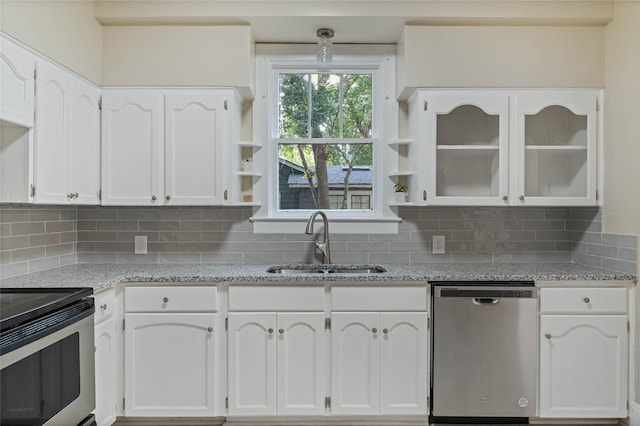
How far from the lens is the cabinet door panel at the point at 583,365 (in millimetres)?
2240

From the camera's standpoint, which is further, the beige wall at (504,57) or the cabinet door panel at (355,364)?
the beige wall at (504,57)

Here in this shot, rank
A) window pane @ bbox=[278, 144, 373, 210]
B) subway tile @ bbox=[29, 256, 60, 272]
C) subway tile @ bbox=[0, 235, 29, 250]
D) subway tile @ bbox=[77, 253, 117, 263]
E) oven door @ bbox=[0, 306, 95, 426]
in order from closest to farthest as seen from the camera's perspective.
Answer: oven door @ bbox=[0, 306, 95, 426], subway tile @ bbox=[0, 235, 29, 250], subway tile @ bbox=[29, 256, 60, 272], subway tile @ bbox=[77, 253, 117, 263], window pane @ bbox=[278, 144, 373, 210]

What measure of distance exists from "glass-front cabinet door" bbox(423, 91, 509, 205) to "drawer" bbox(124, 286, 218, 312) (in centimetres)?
144

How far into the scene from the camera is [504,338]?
7.29 feet

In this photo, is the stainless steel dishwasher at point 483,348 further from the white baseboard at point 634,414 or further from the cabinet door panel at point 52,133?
the cabinet door panel at point 52,133

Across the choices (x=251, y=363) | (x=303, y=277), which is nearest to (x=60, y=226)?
(x=251, y=363)

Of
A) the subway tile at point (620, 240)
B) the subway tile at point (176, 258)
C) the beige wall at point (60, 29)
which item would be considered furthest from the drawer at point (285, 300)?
the subway tile at point (620, 240)

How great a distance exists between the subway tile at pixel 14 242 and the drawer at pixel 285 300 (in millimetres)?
1218

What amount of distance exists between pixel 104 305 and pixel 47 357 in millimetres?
529

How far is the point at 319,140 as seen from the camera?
292 centimetres

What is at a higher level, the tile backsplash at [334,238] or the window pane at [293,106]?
the window pane at [293,106]

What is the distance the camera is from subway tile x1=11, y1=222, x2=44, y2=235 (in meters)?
2.21

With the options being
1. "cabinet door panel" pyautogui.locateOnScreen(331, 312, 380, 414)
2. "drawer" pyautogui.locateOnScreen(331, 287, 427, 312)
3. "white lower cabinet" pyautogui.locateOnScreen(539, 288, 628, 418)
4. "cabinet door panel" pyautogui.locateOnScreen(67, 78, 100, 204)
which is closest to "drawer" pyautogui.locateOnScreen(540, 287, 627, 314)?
"white lower cabinet" pyautogui.locateOnScreen(539, 288, 628, 418)

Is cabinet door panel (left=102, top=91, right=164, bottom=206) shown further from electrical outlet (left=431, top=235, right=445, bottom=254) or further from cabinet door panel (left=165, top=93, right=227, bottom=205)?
electrical outlet (left=431, top=235, right=445, bottom=254)
